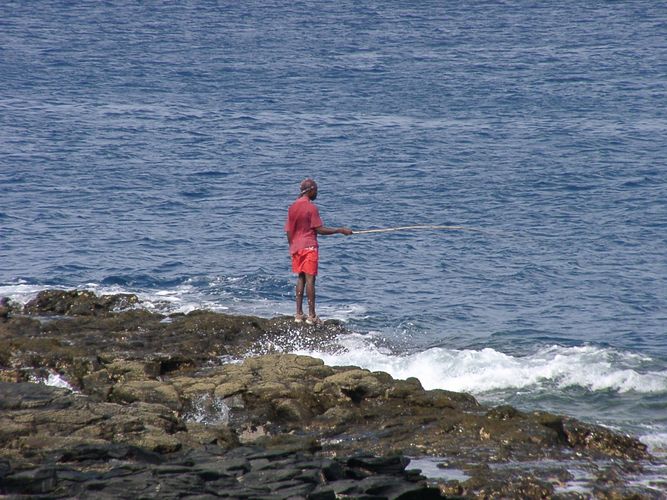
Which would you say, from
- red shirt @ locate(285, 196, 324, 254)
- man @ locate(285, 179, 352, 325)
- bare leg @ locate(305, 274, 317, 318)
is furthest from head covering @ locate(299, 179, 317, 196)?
bare leg @ locate(305, 274, 317, 318)

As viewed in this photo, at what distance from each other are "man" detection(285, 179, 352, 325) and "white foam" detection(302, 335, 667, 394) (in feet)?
2.75

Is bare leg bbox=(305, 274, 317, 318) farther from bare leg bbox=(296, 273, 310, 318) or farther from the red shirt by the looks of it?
the red shirt

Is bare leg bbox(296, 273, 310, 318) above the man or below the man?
below

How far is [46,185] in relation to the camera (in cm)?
2661

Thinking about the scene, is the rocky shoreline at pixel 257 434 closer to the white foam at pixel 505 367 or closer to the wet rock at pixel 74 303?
the white foam at pixel 505 367

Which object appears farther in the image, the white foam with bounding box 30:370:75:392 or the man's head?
the man's head

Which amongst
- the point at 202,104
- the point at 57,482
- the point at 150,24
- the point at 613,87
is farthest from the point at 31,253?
the point at 150,24

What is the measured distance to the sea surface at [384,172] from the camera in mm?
16453

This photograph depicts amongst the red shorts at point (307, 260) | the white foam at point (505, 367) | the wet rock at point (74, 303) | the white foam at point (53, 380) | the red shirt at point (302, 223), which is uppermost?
the red shirt at point (302, 223)

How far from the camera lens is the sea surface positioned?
16.5 m

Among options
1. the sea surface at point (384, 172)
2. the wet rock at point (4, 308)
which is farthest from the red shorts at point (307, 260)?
the wet rock at point (4, 308)

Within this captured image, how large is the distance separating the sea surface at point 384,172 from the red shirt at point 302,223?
1.50 meters

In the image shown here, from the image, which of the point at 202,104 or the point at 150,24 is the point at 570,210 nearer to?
the point at 202,104

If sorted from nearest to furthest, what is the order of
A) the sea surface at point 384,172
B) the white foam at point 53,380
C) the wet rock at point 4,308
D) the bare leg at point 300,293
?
the white foam at point 53,380 → the bare leg at point 300,293 → the wet rock at point 4,308 → the sea surface at point 384,172
